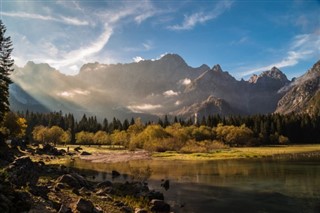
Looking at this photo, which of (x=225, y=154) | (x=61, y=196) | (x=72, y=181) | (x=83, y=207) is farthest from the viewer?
(x=225, y=154)

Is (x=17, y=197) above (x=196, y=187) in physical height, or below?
above

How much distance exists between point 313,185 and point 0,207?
43.9 metres

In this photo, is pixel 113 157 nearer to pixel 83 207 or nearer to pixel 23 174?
pixel 23 174

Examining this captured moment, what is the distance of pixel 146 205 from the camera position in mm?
35656

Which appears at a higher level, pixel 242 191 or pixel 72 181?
pixel 72 181

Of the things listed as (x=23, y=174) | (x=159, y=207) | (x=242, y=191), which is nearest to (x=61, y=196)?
(x=23, y=174)

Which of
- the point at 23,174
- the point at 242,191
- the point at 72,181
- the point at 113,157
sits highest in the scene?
the point at 23,174

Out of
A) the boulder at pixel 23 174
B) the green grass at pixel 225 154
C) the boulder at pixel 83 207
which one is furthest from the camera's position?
the green grass at pixel 225 154

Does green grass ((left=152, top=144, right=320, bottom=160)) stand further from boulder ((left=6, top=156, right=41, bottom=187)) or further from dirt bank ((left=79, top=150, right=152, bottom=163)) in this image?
boulder ((left=6, top=156, right=41, bottom=187))

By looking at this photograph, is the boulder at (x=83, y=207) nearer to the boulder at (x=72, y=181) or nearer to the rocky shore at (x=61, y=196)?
the rocky shore at (x=61, y=196)

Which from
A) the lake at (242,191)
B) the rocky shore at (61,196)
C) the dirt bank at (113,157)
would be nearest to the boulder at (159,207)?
the rocky shore at (61,196)

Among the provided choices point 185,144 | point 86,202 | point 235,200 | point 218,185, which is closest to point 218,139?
point 185,144

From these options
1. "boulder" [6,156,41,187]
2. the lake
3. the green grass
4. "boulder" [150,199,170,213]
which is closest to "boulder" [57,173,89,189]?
"boulder" [6,156,41,187]

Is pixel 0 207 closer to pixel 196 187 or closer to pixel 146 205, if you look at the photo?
pixel 146 205
